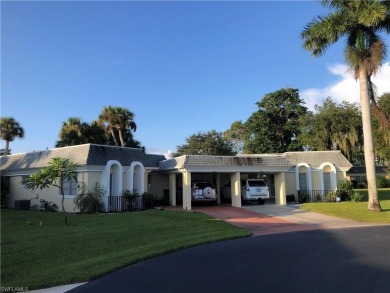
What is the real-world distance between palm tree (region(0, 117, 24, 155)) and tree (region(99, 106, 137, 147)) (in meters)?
8.21

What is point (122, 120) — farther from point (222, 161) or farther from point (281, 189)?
point (281, 189)

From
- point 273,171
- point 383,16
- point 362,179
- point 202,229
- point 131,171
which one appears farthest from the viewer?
point 362,179

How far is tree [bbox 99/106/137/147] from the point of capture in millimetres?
36750

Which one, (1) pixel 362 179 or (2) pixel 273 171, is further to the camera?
(1) pixel 362 179

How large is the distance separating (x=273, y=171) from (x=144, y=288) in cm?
1891

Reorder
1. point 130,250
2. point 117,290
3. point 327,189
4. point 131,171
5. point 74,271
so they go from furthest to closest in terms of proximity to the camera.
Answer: point 327,189
point 131,171
point 130,250
point 74,271
point 117,290

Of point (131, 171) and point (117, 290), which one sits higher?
point (131, 171)

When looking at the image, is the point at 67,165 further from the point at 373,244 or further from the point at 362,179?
the point at 362,179

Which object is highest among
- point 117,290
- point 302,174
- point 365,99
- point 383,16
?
point 383,16

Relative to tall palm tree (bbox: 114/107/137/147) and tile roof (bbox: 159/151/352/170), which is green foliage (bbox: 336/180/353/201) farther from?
tall palm tree (bbox: 114/107/137/147)

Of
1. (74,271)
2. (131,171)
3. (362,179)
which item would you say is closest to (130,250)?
(74,271)

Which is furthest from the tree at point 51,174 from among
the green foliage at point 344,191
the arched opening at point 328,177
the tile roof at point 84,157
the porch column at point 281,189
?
the green foliage at point 344,191

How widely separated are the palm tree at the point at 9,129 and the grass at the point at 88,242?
21.2 m

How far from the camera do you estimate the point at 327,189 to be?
27.0m
